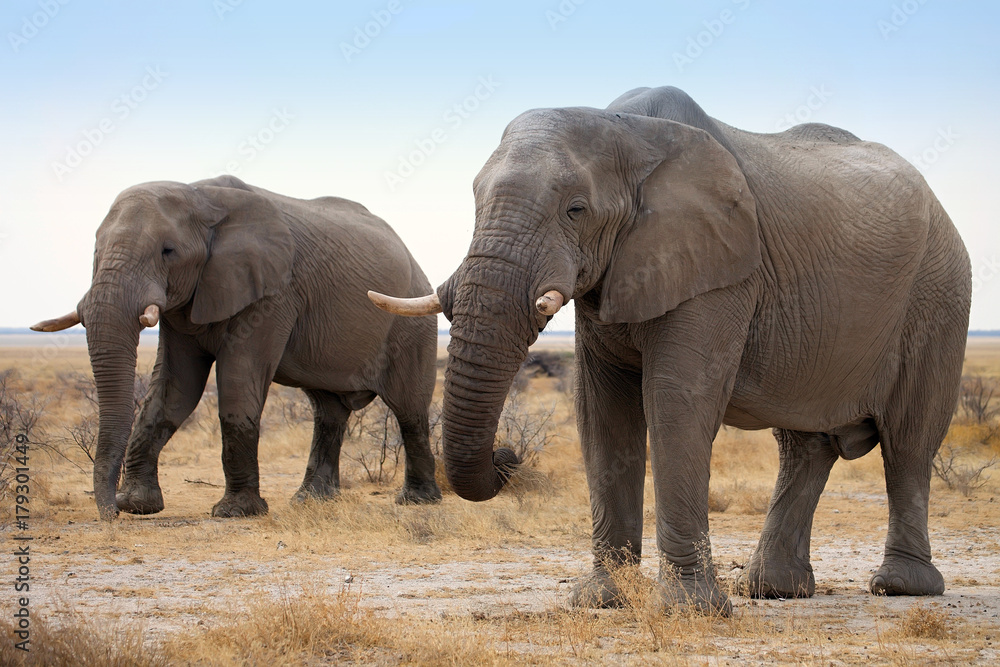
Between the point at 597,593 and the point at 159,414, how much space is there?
19.9ft

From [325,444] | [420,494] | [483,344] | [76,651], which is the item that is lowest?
[420,494]

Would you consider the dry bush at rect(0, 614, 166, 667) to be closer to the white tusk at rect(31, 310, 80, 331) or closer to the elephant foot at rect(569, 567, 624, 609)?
the elephant foot at rect(569, 567, 624, 609)

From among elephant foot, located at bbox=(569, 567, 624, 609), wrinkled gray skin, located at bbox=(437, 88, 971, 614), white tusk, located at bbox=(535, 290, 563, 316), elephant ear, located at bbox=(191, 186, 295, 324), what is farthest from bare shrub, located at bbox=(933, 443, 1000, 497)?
white tusk, located at bbox=(535, 290, 563, 316)

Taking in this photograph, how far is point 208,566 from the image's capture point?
810 cm

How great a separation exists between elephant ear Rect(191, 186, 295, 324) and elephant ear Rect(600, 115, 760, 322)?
5.97 meters

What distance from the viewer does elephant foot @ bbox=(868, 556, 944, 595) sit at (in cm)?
732

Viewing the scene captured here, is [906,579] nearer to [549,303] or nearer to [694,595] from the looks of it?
[694,595]

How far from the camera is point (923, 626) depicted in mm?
5793

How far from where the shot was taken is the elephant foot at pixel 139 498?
10.8 metres

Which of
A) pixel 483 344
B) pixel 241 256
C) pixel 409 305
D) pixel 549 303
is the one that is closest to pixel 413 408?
pixel 241 256

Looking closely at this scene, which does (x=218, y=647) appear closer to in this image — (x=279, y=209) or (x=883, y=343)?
(x=883, y=343)

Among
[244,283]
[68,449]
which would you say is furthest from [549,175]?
[68,449]

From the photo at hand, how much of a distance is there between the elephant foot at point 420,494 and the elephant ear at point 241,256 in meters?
2.79

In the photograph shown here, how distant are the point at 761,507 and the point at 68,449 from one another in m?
10.7
